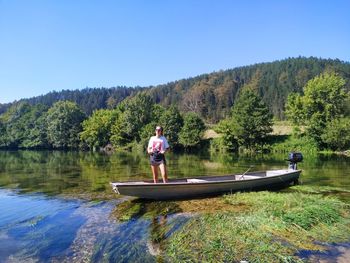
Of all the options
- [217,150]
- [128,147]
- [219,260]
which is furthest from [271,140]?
[219,260]

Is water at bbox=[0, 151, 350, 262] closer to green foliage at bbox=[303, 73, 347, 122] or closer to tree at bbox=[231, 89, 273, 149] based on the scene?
green foliage at bbox=[303, 73, 347, 122]

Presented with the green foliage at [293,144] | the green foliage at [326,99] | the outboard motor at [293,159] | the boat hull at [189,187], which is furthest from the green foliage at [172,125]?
the boat hull at [189,187]

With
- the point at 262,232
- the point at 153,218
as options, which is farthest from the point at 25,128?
the point at 262,232

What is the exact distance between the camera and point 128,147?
2904 inches

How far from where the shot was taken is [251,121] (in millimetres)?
57531

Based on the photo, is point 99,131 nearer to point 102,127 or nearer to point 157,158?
point 102,127

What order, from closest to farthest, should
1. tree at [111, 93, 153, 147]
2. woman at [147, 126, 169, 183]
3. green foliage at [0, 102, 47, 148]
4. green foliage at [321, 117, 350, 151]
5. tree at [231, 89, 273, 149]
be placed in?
woman at [147, 126, 169, 183]
green foliage at [321, 117, 350, 151]
tree at [231, 89, 273, 149]
tree at [111, 93, 153, 147]
green foliage at [0, 102, 47, 148]

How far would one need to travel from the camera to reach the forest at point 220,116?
53.7 m

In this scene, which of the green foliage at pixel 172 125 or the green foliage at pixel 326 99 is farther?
the green foliage at pixel 172 125

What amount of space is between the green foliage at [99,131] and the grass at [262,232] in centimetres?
7244

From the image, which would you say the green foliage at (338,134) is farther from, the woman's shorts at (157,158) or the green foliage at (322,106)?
the woman's shorts at (157,158)

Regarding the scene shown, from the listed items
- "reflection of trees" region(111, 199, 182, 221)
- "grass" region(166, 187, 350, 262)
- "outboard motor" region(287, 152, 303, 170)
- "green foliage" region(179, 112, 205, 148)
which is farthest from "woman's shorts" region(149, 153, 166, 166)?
"green foliage" region(179, 112, 205, 148)

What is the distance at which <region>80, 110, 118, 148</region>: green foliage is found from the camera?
269 ft

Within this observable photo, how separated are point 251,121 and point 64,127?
5036 centimetres
